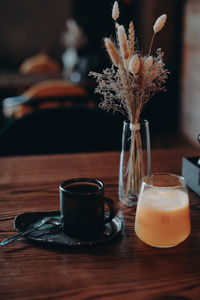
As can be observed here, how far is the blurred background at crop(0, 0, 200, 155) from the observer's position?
2.37 meters

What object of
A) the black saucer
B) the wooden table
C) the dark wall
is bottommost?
the wooden table

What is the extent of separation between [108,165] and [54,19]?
5.62 meters

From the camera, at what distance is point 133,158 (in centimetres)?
83

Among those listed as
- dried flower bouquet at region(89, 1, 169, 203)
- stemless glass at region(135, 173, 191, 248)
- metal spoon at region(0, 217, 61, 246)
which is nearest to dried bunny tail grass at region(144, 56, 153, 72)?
dried flower bouquet at region(89, 1, 169, 203)

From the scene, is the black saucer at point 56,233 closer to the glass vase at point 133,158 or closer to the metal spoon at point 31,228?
the metal spoon at point 31,228

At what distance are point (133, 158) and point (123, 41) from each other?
10.3 inches

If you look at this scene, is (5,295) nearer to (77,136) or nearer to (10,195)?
(10,195)

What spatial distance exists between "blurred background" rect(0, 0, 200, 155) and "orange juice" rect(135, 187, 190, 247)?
1.20 feet

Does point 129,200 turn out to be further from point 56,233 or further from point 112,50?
point 112,50

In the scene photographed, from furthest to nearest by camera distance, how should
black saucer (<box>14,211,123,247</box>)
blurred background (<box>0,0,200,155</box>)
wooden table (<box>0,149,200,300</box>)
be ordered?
blurred background (<box>0,0,200,155</box>)
black saucer (<box>14,211,123,247</box>)
wooden table (<box>0,149,200,300</box>)

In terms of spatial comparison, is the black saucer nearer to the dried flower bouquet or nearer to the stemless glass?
the stemless glass

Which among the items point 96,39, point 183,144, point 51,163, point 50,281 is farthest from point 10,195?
point 96,39

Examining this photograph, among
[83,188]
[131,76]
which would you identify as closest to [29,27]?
[131,76]

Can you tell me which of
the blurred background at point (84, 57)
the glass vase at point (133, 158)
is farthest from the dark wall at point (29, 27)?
the glass vase at point (133, 158)
